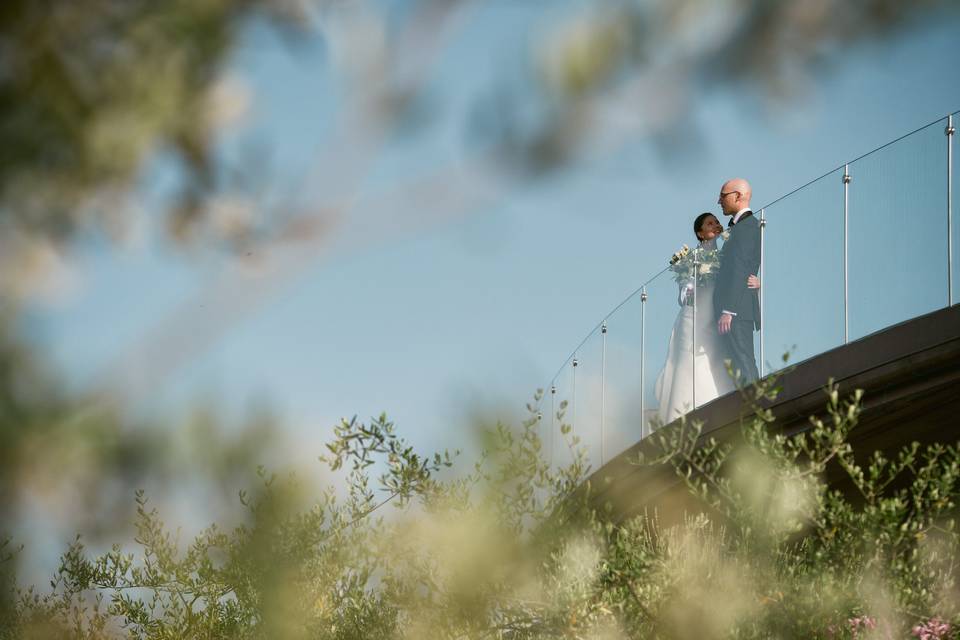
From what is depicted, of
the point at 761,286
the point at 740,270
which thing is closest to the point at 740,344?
the point at 761,286

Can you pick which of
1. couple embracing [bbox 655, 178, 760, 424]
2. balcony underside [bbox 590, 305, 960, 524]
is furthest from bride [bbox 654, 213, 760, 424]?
balcony underside [bbox 590, 305, 960, 524]

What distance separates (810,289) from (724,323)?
0.83 metres

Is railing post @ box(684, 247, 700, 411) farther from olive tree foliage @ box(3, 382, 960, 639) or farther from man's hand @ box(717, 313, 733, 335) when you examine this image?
olive tree foliage @ box(3, 382, 960, 639)

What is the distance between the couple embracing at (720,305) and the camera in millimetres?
10648

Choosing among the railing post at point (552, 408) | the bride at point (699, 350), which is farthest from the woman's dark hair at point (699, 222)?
the railing post at point (552, 408)

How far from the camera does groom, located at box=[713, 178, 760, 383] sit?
34.8 feet

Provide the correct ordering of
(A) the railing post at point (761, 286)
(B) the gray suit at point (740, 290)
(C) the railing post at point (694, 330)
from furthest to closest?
(C) the railing post at point (694, 330) → (B) the gray suit at point (740, 290) → (A) the railing post at point (761, 286)

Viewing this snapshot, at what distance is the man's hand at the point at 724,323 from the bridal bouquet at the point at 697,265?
20.7 inches

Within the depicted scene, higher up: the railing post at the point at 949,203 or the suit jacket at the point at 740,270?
the suit jacket at the point at 740,270

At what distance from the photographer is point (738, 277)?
35.4ft

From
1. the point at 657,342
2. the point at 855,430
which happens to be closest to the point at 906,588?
the point at 855,430

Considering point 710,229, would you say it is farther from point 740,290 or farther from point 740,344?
point 740,344

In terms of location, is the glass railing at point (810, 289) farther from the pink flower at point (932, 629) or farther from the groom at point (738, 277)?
the pink flower at point (932, 629)

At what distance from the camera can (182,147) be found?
2322mm
